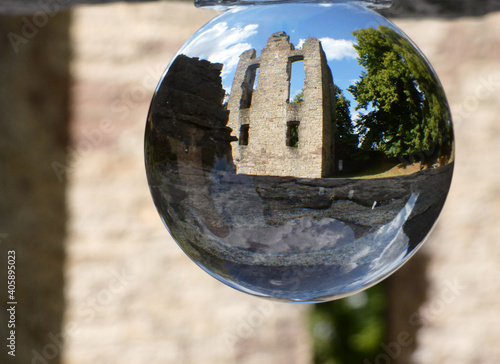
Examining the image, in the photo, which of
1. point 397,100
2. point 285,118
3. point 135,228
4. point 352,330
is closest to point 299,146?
point 285,118

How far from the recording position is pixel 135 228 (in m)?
2.33

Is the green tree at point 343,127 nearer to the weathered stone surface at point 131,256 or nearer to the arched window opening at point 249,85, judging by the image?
the arched window opening at point 249,85

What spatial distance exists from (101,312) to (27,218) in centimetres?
49

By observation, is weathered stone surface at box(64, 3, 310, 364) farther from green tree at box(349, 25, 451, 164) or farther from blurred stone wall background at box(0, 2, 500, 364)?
green tree at box(349, 25, 451, 164)

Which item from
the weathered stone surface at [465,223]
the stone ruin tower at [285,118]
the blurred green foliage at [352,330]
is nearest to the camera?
the stone ruin tower at [285,118]

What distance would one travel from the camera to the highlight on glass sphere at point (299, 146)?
24.9 inches

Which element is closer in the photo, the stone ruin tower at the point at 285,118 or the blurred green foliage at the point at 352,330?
the stone ruin tower at the point at 285,118

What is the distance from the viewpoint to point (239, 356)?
2.32 metres

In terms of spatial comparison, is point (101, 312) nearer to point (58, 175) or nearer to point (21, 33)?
point (58, 175)

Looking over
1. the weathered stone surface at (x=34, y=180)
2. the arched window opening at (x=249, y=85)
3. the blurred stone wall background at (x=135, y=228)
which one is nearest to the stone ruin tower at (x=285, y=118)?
the arched window opening at (x=249, y=85)

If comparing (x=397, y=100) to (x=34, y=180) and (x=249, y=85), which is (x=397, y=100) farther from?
(x=34, y=180)

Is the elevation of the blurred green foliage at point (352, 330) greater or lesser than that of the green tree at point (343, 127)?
lesser

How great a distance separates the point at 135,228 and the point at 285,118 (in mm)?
1793

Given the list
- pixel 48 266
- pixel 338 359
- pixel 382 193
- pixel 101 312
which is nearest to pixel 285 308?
pixel 338 359
